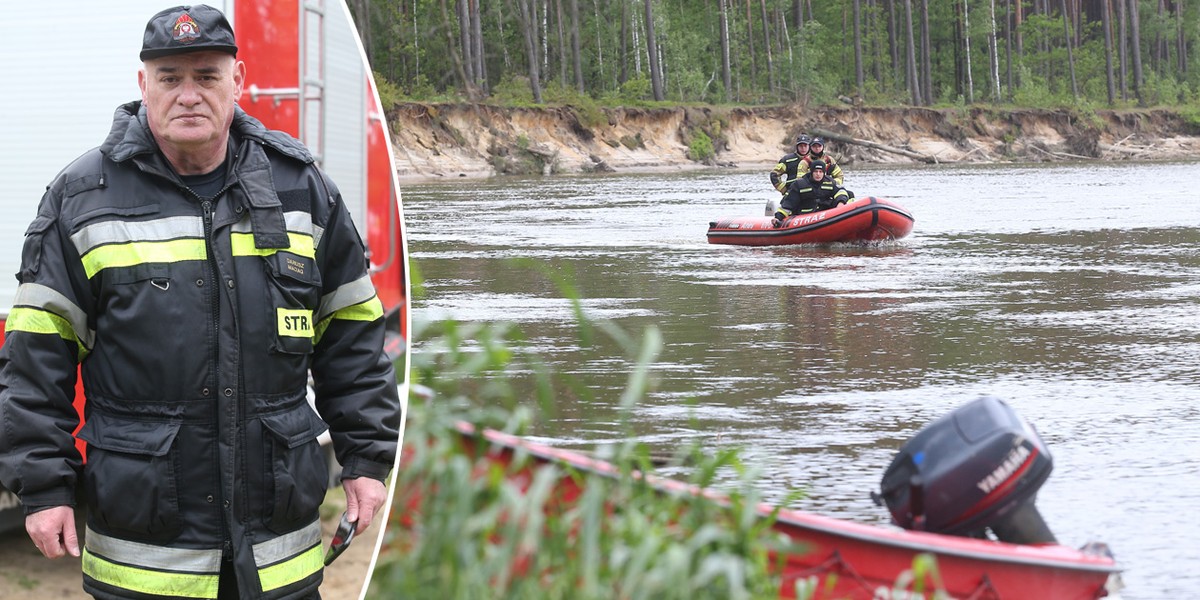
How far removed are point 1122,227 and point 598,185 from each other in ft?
69.7

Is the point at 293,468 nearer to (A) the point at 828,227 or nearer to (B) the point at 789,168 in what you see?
(A) the point at 828,227

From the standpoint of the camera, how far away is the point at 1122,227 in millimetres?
24875

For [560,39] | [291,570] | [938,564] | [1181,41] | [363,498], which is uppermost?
[560,39]

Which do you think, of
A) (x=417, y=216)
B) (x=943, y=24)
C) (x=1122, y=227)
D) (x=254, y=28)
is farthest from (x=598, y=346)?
(x=943, y=24)

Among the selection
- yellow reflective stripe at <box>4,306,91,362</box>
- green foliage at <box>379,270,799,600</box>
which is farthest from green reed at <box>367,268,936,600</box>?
yellow reflective stripe at <box>4,306,91,362</box>

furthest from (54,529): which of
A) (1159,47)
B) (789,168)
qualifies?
(1159,47)

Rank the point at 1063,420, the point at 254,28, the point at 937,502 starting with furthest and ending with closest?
1. the point at 1063,420
2. the point at 937,502
3. the point at 254,28

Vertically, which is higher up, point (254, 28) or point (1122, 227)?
point (254, 28)

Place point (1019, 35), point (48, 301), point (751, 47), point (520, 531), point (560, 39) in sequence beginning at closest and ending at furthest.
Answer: point (48, 301) → point (520, 531) → point (560, 39) → point (751, 47) → point (1019, 35)

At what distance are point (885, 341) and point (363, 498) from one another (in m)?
9.66

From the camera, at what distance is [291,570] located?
9.77 ft

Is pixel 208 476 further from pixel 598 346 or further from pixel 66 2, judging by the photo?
pixel 598 346

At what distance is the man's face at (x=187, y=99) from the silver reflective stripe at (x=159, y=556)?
0.72 meters

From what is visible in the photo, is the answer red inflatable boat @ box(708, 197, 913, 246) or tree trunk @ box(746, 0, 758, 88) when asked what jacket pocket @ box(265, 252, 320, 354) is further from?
tree trunk @ box(746, 0, 758, 88)
